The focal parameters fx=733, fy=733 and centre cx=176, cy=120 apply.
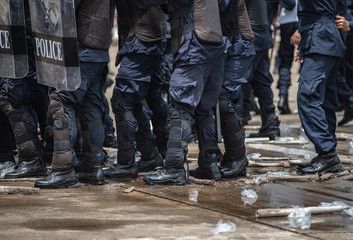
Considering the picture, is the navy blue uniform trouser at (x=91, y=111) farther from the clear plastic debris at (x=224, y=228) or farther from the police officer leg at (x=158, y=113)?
the clear plastic debris at (x=224, y=228)

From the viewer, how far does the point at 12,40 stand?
19.5 ft

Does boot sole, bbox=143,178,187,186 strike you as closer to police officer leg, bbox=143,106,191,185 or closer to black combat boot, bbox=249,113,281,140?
police officer leg, bbox=143,106,191,185

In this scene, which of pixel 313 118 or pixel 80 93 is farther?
pixel 313 118

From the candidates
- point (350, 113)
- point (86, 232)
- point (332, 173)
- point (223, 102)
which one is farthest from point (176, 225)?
point (350, 113)

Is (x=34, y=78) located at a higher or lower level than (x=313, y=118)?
higher

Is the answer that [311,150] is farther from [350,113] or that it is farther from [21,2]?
[21,2]

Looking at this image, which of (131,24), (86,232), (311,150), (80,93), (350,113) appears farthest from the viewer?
(350,113)

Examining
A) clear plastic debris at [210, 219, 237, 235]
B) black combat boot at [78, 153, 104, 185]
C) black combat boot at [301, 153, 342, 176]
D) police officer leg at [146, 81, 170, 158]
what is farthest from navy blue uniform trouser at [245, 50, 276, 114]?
clear plastic debris at [210, 219, 237, 235]

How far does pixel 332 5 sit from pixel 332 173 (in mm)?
1472

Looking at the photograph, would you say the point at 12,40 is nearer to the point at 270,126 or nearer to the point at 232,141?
the point at 232,141

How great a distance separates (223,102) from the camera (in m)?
6.29

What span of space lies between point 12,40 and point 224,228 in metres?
2.63

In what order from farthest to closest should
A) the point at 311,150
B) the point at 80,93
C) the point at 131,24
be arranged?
1. the point at 311,150
2. the point at 131,24
3. the point at 80,93

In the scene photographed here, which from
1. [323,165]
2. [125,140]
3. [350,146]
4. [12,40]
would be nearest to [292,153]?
[350,146]
